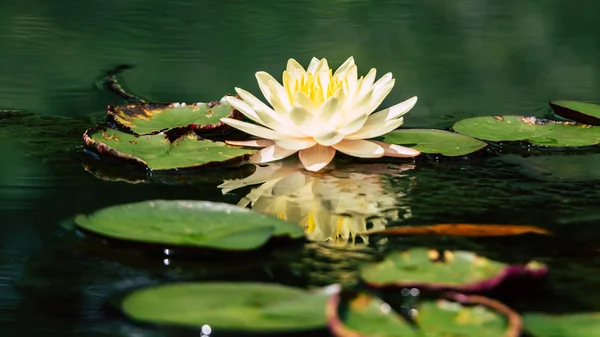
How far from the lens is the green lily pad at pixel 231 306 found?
2.84ft

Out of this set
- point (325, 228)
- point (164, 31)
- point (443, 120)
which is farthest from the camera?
point (164, 31)

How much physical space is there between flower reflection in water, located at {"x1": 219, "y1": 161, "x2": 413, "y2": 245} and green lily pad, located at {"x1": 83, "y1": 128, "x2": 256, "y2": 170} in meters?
0.08

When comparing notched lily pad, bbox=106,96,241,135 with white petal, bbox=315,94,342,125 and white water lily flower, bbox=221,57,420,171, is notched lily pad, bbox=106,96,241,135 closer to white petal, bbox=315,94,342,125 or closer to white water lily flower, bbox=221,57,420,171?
white water lily flower, bbox=221,57,420,171

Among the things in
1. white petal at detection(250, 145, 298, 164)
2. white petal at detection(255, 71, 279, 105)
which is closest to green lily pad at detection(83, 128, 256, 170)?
white petal at detection(250, 145, 298, 164)

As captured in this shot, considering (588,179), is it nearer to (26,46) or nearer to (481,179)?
(481,179)

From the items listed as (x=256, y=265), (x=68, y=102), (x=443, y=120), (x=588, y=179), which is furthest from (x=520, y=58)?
(x=256, y=265)

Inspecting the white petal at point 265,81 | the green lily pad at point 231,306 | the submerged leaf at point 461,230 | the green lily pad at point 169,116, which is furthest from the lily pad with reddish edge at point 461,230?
the green lily pad at point 169,116

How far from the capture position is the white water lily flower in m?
1.52

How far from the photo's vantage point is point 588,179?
4.88ft

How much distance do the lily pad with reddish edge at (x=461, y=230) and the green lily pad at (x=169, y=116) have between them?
0.66 meters

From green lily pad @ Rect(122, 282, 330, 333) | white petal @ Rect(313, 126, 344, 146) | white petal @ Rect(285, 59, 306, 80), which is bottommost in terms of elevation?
green lily pad @ Rect(122, 282, 330, 333)

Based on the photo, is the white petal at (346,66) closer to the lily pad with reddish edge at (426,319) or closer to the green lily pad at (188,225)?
the green lily pad at (188,225)

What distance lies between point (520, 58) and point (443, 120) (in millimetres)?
881

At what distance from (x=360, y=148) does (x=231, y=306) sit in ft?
2.46
